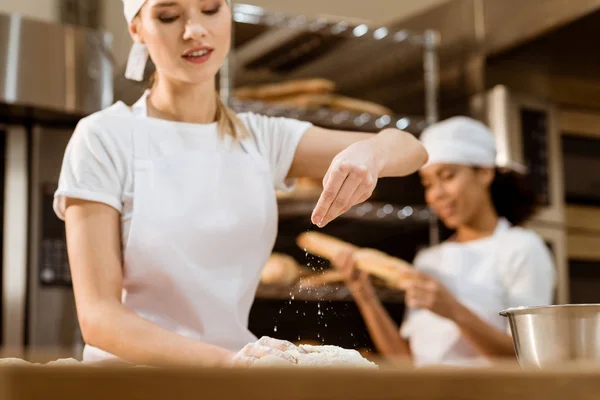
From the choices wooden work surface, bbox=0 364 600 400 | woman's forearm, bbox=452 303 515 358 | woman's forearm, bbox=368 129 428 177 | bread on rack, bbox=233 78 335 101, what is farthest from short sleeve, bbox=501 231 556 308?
wooden work surface, bbox=0 364 600 400

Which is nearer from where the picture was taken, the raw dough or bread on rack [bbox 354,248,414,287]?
the raw dough

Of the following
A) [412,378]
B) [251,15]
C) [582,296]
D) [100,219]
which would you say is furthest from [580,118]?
[412,378]

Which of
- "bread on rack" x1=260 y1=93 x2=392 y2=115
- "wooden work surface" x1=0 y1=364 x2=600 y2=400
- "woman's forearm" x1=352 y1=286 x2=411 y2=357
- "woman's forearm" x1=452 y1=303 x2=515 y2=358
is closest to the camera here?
"wooden work surface" x1=0 y1=364 x2=600 y2=400

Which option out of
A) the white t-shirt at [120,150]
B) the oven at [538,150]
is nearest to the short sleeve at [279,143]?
the white t-shirt at [120,150]

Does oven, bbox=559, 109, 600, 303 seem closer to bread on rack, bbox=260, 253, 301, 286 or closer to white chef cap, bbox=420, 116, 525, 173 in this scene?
white chef cap, bbox=420, 116, 525, 173

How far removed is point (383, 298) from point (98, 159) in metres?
1.89

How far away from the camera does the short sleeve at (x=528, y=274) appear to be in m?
2.18

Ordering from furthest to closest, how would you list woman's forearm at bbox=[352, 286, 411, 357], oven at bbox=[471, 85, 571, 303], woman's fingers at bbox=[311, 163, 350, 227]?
oven at bbox=[471, 85, 571, 303] → woman's forearm at bbox=[352, 286, 411, 357] → woman's fingers at bbox=[311, 163, 350, 227]

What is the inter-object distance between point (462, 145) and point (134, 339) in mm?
1635

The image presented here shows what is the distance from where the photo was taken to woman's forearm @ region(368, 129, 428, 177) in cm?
85

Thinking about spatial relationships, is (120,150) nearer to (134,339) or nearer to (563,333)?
(134,339)

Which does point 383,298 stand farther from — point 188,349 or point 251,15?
point 188,349

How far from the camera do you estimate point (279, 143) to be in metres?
0.91

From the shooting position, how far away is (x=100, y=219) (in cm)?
81
